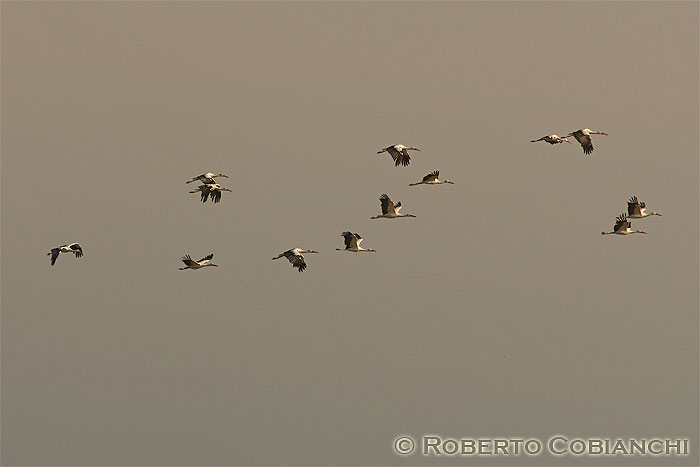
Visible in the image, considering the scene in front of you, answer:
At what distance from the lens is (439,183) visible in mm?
73562

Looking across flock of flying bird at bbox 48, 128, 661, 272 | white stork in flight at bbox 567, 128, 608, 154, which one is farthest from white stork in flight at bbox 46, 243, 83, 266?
white stork in flight at bbox 567, 128, 608, 154

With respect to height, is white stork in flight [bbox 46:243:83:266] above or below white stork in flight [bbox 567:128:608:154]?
below

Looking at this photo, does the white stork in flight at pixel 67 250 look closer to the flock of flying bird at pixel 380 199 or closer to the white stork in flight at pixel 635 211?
the flock of flying bird at pixel 380 199

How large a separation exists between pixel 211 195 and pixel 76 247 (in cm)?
576

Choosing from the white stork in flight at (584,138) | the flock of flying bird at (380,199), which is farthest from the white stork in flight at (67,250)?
the white stork in flight at (584,138)

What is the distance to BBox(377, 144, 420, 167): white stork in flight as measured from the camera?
227 feet

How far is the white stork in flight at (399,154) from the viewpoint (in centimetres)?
6931

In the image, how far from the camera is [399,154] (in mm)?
69562

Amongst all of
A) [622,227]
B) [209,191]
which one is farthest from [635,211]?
[209,191]

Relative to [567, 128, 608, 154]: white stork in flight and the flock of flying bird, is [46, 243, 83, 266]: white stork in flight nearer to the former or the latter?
the flock of flying bird

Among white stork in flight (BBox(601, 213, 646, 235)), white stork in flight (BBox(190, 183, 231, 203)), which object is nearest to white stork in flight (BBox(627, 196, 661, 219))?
white stork in flight (BBox(601, 213, 646, 235))

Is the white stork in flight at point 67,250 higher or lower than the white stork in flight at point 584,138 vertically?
lower

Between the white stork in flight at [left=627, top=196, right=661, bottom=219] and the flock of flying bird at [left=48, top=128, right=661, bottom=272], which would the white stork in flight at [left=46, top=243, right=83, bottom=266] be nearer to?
the flock of flying bird at [left=48, top=128, right=661, bottom=272]

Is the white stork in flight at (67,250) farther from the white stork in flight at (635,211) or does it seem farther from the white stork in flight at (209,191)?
the white stork in flight at (635,211)
